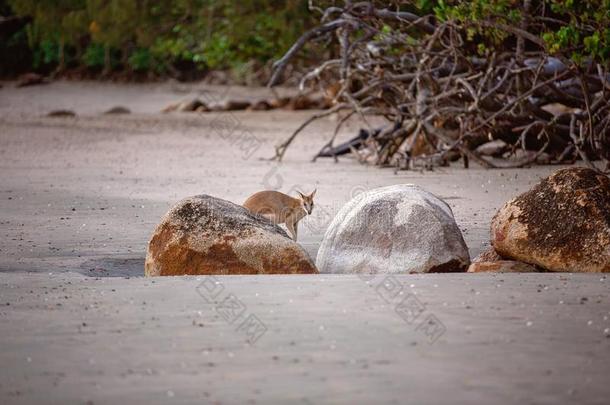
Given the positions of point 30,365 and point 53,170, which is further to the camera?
point 53,170

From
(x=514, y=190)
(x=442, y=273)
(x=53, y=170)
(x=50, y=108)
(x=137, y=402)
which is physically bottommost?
(x=50, y=108)

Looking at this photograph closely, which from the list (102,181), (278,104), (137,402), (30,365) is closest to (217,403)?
(137,402)

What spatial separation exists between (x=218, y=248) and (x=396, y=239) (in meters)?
1.36

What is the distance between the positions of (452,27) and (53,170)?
6.21 m

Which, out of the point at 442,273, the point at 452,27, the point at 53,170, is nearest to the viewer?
the point at 442,273

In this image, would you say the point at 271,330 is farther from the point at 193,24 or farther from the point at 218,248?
the point at 193,24

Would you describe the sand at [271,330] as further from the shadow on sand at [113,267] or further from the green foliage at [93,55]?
the green foliage at [93,55]

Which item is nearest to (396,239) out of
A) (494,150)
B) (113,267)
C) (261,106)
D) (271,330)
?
(113,267)

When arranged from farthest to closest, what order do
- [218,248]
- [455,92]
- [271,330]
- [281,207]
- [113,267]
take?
[455,92] → [281,207] → [113,267] → [218,248] → [271,330]

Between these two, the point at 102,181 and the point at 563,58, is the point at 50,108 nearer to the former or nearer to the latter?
the point at 102,181

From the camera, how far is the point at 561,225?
29.5ft

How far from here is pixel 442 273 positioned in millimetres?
8625

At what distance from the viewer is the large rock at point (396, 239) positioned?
8.91m

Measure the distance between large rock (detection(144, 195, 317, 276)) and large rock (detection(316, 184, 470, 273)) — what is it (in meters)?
0.46
